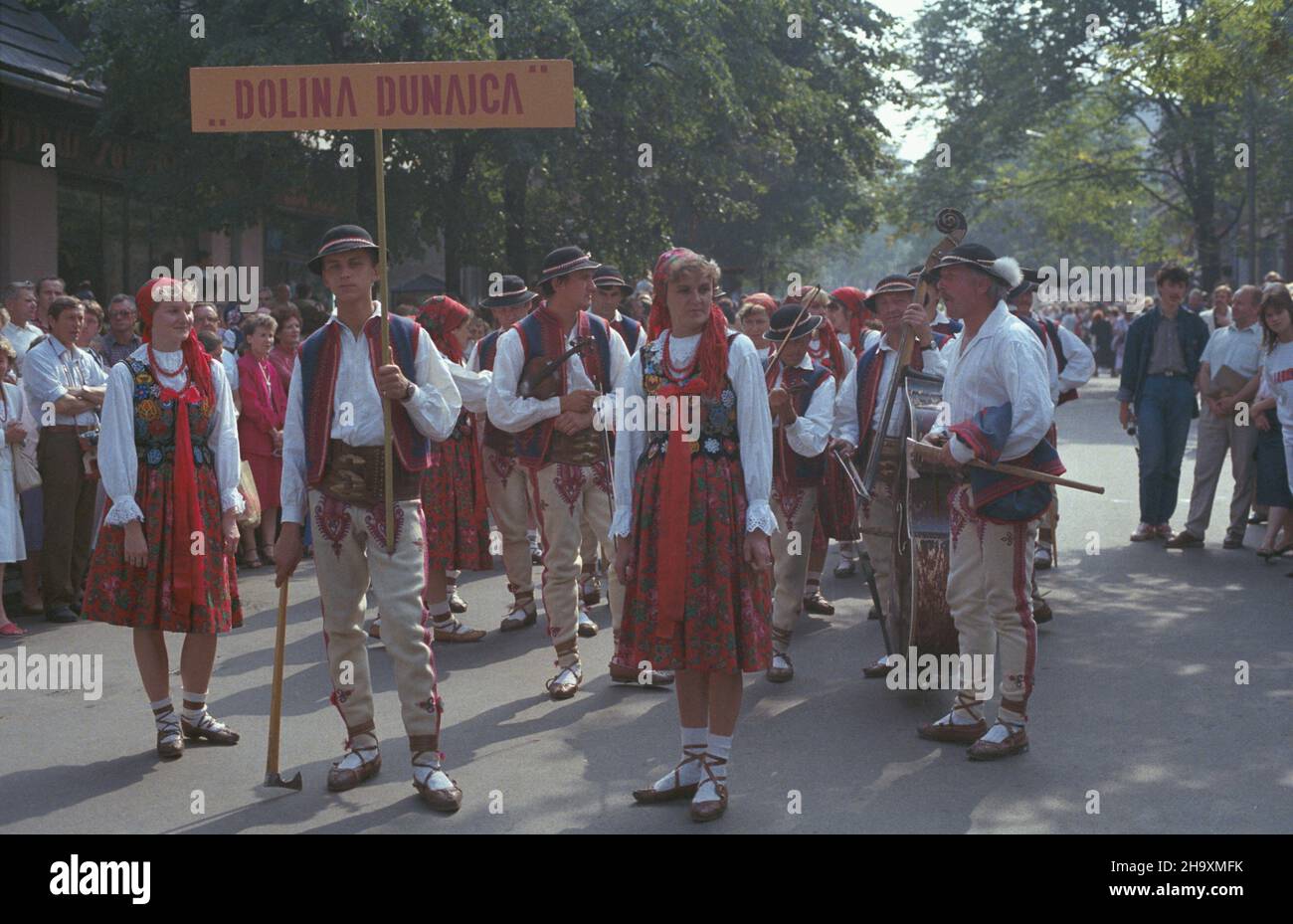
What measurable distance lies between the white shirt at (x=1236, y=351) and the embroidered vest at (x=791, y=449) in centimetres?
532

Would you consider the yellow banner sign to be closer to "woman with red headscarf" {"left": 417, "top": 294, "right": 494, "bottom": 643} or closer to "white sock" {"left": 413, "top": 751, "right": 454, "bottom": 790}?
"white sock" {"left": 413, "top": 751, "right": 454, "bottom": 790}

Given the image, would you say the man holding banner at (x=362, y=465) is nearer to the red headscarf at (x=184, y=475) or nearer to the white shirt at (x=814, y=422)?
the red headscarf at (x=184, y=475)

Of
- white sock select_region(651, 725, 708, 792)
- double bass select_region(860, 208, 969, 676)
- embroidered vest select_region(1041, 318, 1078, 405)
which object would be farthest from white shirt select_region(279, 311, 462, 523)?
embroidered vest select_region(1041, 318, 1078, 405)

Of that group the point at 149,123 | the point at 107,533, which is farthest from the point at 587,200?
the point at 107,533

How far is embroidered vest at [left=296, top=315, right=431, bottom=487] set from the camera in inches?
226

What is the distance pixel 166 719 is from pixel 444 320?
11.8 feet

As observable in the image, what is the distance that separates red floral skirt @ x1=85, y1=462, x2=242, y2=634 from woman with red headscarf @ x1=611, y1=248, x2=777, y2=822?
6.58 feet

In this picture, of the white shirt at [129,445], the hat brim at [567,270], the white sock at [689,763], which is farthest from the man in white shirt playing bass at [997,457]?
the white shirt at [129,445]

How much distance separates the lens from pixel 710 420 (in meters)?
5.51

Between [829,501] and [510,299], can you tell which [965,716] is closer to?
[829,501]

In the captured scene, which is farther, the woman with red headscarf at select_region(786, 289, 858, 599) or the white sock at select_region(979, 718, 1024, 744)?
the woman with red headscarf at select_region(786, 289, 858, 599)

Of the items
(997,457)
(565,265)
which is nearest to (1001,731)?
(997,457)

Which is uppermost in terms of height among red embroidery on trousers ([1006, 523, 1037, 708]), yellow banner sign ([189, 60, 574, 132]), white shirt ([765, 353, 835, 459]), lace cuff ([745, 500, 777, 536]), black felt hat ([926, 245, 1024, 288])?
yellow banner sign ([189, 60, 574, 132])
